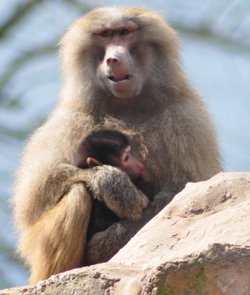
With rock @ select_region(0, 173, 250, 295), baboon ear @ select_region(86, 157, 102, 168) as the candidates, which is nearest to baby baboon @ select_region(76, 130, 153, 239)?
baboon ear @ select_region(86, 157, 102, 168)

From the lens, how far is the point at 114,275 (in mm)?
3117

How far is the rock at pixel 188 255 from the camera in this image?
2930 millimetres

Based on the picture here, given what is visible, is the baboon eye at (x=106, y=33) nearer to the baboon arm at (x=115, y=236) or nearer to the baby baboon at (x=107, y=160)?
the baby baboon at (x=107, y=160)

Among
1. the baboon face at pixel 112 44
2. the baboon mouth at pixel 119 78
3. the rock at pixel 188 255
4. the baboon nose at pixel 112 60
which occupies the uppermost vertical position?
the baboon face at pixel 112 44

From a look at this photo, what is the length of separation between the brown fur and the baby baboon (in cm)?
5

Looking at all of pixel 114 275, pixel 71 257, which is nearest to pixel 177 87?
pixel 71 257

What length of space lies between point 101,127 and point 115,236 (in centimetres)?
59

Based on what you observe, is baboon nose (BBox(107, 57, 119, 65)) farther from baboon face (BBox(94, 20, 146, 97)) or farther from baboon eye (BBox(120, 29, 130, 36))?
baboon eye (BBox(120, 29, 130, 36))

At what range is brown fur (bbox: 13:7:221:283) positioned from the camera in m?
4.68

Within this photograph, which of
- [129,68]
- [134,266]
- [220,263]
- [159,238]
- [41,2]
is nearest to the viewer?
[220,263]

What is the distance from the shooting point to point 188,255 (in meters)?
2.98

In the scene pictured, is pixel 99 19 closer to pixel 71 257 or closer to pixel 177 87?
pixel 177 87

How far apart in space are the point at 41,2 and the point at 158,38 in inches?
89.7

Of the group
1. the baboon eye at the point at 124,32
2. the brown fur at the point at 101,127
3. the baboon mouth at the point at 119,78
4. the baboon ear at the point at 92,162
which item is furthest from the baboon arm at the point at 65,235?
the baboon eye at the point at 124,32
